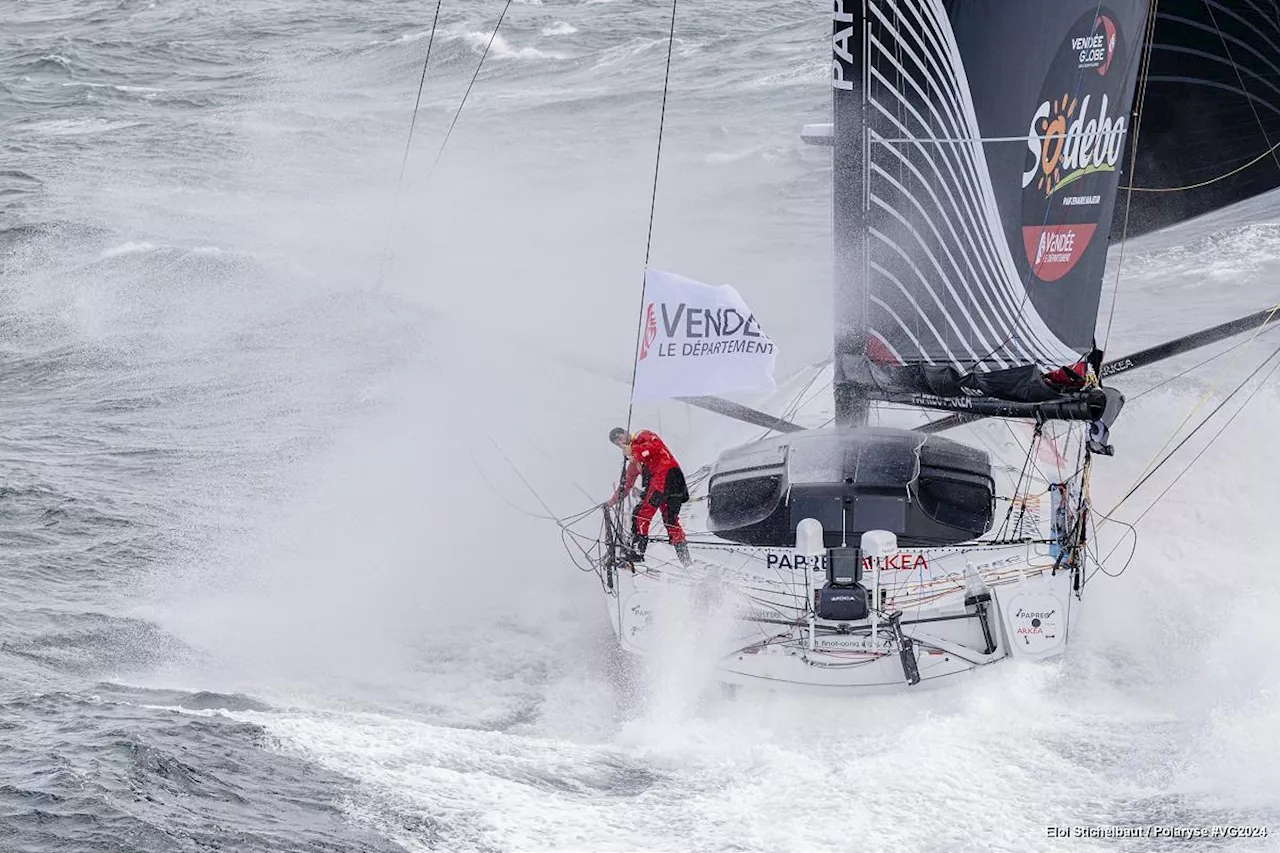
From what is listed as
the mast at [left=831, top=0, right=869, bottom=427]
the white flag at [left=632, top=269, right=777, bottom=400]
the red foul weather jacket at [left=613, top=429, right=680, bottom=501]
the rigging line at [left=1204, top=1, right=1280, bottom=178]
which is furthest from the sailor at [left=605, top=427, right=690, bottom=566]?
the rigging line at [left=1204, top=1, right=1280, bottom=178]

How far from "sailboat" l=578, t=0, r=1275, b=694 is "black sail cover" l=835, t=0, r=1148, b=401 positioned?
12 mm

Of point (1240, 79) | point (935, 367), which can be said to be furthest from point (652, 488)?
point (1240, 79)

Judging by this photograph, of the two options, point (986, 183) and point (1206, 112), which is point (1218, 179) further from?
point (986, 183)

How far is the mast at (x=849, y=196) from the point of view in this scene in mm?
7848

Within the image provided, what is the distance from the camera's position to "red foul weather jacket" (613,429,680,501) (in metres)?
8.35

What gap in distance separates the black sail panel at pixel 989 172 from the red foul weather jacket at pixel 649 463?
1.15m

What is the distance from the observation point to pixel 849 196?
27.0 ft

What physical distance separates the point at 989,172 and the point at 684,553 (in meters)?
2.64

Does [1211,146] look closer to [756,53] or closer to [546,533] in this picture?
[546,533]

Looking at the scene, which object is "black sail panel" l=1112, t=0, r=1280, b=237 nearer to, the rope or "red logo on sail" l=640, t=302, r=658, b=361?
the rope

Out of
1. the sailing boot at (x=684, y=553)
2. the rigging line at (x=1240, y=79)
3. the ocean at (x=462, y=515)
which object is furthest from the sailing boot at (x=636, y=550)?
the rigging line at (x=1240, y=79)

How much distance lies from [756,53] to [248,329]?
38.6 ft

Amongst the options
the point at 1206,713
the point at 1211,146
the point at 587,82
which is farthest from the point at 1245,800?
the point at 587,82

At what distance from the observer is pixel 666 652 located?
7.95 m
